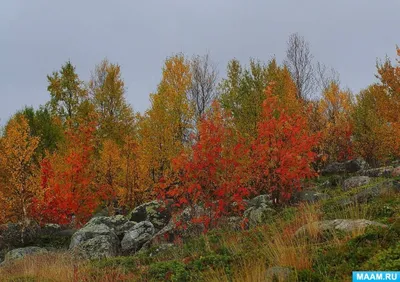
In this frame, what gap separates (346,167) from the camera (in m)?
25.1

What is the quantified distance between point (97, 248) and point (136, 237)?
5.48 ft

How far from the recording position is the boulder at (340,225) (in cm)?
685

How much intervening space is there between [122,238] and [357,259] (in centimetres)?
1165

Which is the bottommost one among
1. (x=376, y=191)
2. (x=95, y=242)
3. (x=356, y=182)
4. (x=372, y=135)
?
(x=95, y=242)

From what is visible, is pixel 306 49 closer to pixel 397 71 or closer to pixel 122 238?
pixel 397 71

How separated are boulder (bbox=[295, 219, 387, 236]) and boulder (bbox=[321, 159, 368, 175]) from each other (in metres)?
18.4

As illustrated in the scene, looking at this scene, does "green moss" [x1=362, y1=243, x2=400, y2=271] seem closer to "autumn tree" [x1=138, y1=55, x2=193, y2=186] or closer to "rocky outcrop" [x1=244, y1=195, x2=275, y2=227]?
"rocky outcrop" [x1=244, y1=195, x2=275, y2=227]

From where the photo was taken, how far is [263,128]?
13602 mm

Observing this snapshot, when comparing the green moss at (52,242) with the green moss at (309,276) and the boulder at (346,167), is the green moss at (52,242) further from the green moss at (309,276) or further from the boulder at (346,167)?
the boulder at (346,167)

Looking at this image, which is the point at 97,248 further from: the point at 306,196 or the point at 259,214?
the point at 306,196

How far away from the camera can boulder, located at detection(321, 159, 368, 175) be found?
981 inches

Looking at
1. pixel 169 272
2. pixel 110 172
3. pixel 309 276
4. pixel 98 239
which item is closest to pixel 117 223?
pixel 98 239

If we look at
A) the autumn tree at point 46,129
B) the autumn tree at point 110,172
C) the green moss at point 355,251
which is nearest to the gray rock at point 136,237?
the autumn tree at point 110,172

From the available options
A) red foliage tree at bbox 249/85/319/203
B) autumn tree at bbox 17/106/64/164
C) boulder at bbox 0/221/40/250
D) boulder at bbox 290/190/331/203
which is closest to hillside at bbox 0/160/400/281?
red foliage tree at bbox 249/85/319/203
